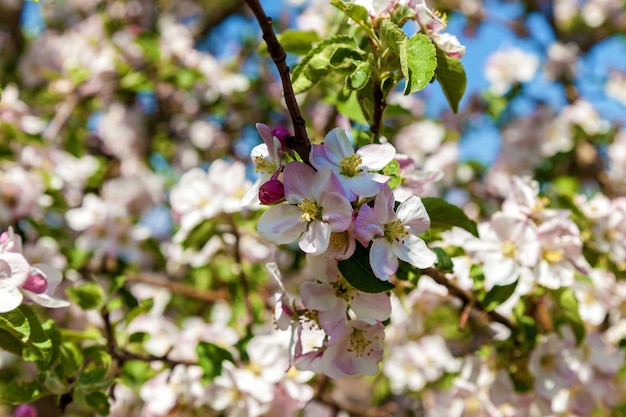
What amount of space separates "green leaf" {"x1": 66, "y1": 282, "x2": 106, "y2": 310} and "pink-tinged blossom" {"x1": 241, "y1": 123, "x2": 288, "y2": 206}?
0.57m

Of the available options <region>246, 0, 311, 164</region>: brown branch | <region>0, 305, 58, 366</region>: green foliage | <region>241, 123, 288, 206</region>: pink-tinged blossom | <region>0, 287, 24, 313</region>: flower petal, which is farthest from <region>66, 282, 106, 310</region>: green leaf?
<region>246, 0, 311, 164</region>: brown branch

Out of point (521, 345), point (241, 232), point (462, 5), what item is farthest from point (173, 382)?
point (462, 5)

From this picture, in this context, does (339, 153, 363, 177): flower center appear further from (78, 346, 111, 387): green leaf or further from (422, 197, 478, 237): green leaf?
(78, 346, 111, 387): green leaf

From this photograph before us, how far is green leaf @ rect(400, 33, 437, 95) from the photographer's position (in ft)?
2.54

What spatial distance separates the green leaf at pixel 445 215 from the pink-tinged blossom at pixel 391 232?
113 mm

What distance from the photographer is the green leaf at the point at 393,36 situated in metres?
0.82

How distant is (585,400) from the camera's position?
153 cm

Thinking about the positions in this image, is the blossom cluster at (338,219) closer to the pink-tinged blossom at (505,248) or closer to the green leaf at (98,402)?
the pink-tinged blossom at (505,248)

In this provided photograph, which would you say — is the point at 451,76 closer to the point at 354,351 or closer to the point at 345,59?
the point at 345,59

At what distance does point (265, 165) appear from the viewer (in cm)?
84

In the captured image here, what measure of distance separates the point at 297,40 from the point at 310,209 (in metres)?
0.56

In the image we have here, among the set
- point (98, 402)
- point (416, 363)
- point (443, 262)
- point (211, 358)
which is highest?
point (443, 262)

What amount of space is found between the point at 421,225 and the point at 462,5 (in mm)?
2700

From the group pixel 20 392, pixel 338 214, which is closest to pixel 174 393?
pixel 20 392
